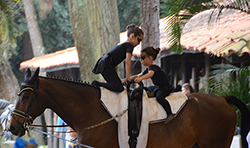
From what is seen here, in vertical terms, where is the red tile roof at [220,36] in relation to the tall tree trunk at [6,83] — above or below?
above

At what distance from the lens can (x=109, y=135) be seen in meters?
4.15

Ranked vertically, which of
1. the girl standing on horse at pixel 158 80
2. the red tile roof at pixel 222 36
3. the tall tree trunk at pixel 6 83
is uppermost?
the red tile roof at pixel 222 36

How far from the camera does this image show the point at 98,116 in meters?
4.18

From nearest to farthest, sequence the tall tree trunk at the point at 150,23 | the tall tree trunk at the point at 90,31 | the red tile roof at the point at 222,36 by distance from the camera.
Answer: the tall tree trunk at the point at 150,23, the red tile roof at the point at 222,36, the tall tree trunk at the point at 90,31

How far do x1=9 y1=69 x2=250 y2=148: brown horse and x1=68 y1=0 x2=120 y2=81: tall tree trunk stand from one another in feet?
10.4

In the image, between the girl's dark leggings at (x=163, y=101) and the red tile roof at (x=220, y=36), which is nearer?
the girl's dark leggings at (x=163, y=101)

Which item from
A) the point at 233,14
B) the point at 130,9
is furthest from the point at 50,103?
the point at 130,9

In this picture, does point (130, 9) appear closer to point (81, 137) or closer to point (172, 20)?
point (172, 20)

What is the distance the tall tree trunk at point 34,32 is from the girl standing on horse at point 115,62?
45.1 ft

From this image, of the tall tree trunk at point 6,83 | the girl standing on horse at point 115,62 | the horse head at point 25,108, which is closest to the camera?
the horse head at point 25,108

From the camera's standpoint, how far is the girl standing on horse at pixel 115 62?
430 centimetres

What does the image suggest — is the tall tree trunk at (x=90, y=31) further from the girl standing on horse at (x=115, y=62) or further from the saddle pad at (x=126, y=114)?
the saddle pad at (x=126, y=114)

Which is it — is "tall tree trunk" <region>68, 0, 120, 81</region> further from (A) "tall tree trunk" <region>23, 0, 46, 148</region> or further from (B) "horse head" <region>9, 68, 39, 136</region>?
(A) "tall tree trunk" <region>23, 0, 46, 148</region>

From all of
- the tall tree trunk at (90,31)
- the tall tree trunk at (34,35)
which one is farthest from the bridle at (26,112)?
the tall tree trunk at (34,35)
